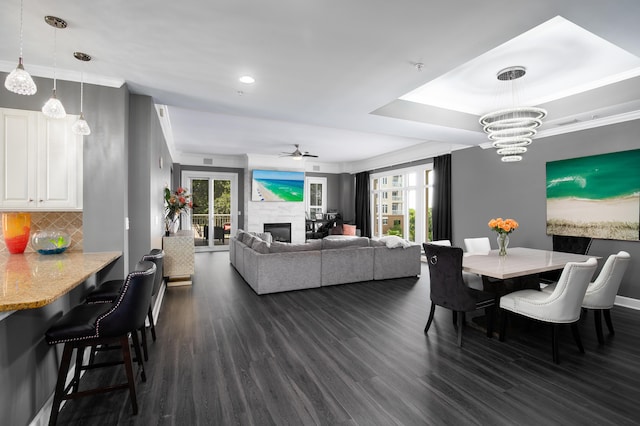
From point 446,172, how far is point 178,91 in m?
5.80

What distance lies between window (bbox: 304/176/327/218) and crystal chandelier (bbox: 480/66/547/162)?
7.75m

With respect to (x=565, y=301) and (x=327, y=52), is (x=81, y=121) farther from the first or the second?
(x=565, y=301)

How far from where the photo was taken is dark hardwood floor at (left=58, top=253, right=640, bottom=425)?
199 cm

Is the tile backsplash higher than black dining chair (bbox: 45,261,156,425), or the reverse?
the tile backsplash

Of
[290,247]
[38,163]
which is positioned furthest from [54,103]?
[290,247]

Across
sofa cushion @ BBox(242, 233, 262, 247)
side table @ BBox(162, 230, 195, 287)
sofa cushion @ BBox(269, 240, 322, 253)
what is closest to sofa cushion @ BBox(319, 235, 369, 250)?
sofa cushion @ BBox(269, 240, 322, 253)

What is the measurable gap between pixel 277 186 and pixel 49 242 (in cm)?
691

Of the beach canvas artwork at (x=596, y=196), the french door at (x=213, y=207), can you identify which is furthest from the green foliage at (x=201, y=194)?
the beach canvas artwork at (x=596, y=196)

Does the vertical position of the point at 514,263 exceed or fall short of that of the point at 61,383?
it exceeds it

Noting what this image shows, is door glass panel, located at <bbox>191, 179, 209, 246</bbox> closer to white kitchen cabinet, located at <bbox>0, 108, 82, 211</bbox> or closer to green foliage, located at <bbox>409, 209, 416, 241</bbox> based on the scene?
green foliage, located at <bbox>409, 209, 416, 241</bbox>

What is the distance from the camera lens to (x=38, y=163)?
2695 mm

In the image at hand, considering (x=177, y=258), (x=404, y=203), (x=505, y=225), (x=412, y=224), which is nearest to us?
A: (x=505, y=225)

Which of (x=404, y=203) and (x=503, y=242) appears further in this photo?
(x=404, y=203)

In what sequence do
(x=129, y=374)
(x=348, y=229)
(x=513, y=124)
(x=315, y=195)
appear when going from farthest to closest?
(x=315, y=195)
(x=348, y=229)
(x=513, y=124)
(x=129, y=374)
